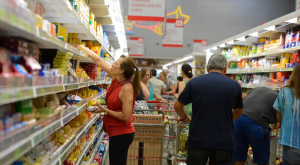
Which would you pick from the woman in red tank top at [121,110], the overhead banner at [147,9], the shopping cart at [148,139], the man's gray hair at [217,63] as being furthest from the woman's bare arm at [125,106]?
the overhead banner at [147,9]

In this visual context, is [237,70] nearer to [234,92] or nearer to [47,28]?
[234,92]

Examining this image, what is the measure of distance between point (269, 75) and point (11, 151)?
5.43 metres

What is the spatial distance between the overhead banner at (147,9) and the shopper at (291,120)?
18.5 feet

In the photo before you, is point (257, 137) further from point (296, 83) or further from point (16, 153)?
point (16, 153)

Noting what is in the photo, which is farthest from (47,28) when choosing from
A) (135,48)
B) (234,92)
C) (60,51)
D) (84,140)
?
(135,48)

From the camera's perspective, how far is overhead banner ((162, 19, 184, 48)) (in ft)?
38.8

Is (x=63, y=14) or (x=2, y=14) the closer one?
(x=2, y=14)

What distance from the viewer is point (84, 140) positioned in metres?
3.30

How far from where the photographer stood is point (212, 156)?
2592mm

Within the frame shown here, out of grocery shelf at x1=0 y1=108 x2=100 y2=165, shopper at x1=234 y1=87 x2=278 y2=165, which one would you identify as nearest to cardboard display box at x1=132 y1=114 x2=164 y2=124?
shopper at x1=234 y1=87 x2=278 y2=165

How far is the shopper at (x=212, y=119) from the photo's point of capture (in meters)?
2.52

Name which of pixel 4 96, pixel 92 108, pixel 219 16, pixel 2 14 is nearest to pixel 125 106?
pixel 92 108

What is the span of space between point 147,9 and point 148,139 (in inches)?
207

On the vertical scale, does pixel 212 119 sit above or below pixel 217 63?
below
